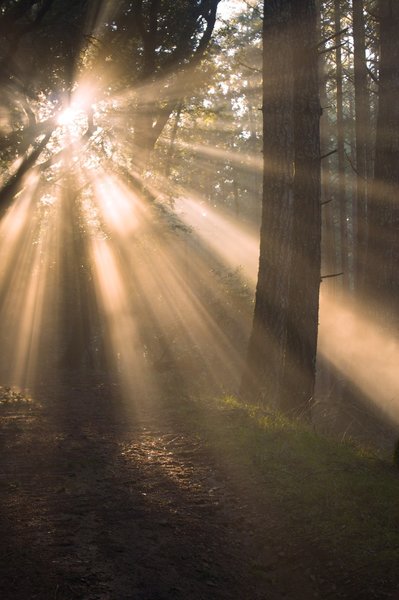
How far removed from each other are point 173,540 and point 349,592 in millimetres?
1317

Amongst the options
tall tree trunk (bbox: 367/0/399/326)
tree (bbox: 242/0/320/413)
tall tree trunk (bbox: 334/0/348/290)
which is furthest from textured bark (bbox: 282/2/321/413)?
tall tree trunk (bbox: 334/0/348/290)

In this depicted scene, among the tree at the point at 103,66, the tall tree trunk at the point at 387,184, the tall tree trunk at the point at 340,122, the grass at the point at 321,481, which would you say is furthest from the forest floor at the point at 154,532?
the tall tree trunk at the point at 340,122

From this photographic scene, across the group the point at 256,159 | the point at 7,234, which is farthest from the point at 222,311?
the point at 256,159

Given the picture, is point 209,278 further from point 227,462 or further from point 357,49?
point 227,462

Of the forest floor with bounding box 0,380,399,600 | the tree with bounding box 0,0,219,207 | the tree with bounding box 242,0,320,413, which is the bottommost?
the forest floor with bounding box 0,380,399,600

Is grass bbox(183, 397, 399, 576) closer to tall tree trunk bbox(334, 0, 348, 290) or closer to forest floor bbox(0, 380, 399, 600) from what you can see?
forest floor bbox(0, 380, 399, 600)

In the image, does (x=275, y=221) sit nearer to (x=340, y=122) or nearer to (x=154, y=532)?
(x=154, y=532)

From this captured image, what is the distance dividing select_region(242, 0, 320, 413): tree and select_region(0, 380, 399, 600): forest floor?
8.72ft

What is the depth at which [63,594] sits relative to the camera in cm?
364

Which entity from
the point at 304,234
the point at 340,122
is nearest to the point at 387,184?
the point at 304,234

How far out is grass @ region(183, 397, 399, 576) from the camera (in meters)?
4.66

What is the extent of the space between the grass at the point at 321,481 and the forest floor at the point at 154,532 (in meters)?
0.07

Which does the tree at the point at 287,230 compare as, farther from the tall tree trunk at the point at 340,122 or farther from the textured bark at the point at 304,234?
the tall tree trunk at the point at 340,122

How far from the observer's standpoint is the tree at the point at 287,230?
9.80m
